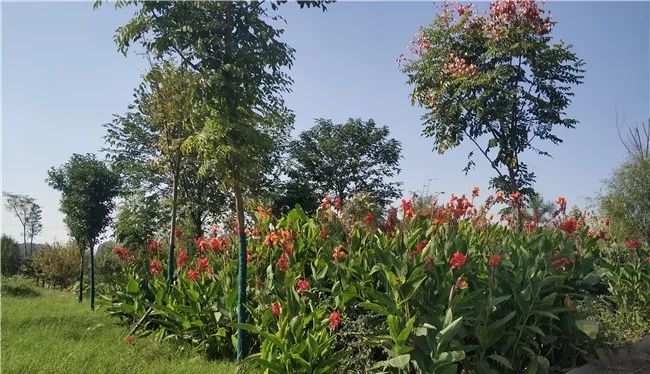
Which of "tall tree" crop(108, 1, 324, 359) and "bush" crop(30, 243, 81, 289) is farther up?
"tall tree" crop(108, 1, 324, 359)

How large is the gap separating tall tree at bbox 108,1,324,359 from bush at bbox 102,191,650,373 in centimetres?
58

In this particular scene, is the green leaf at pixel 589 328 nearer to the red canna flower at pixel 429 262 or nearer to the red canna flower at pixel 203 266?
the red canna flower at pixel 429 262

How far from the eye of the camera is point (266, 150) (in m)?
5.03

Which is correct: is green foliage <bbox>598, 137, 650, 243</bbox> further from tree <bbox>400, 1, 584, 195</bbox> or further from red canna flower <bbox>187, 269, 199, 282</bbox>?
red canna flower <bbox>187, 269, 199, 282</bbox>

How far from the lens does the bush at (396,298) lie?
3.51 m

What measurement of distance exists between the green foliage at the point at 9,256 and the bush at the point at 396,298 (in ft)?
56.4

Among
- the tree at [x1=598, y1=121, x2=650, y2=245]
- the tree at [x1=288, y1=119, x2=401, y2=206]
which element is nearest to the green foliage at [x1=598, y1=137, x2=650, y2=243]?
the tree at [x1=598, y1=121, x2=650, y2=245]

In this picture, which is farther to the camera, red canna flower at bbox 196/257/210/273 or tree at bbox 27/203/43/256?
tree at bbox 27/203/43/256

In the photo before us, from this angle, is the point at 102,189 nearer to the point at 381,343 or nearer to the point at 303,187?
the point at 303,187

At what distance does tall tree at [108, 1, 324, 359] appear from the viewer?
14.6 feet

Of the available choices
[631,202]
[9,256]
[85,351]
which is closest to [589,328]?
[85,351]

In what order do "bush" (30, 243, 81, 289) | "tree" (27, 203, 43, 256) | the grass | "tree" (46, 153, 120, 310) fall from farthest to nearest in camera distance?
"tree" (27, 203, 43, 256) → "bush" (30, 243, 81, 289) → "tree" (46, 153, 120, 310) → the grass

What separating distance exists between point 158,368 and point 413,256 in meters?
2.24

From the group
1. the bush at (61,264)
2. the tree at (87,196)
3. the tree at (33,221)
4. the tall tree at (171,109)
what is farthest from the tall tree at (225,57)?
the tree at (33,221)
